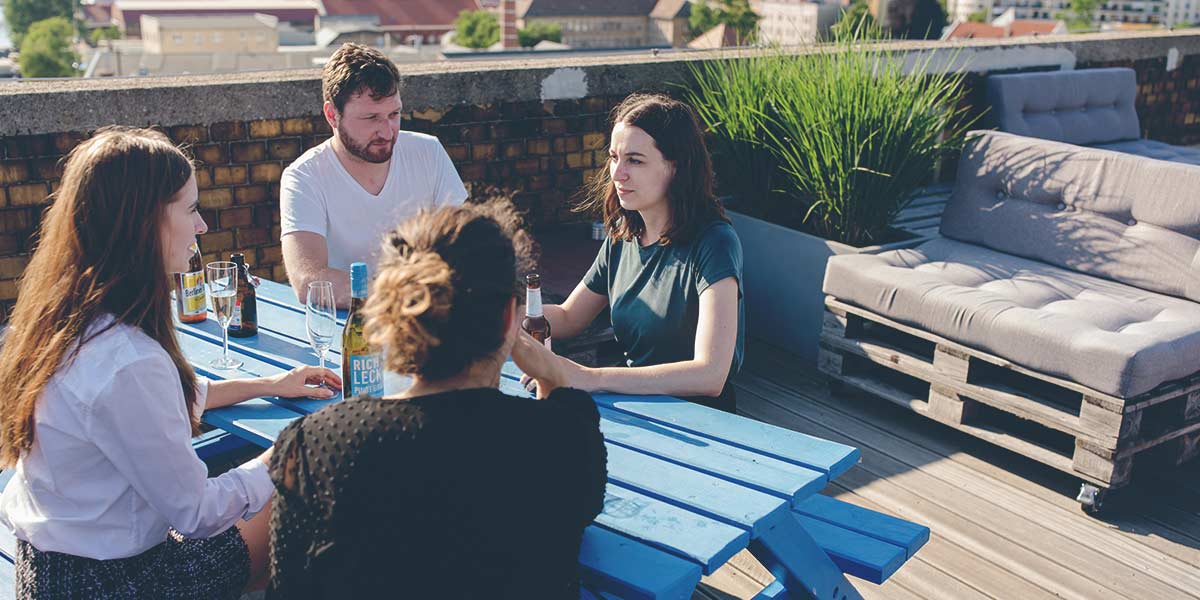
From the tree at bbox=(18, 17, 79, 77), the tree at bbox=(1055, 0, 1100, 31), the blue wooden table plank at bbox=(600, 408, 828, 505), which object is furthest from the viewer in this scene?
the tree at bbox=(1055, 0, 1100, 31)

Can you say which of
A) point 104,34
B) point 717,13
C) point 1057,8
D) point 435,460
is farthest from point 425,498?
point 1057,8

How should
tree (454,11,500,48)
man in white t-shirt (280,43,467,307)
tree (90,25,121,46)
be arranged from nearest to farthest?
man in white t-shirt (280,43,467,307) → tree (454,11,500,48) → tree (90,25,121,46)

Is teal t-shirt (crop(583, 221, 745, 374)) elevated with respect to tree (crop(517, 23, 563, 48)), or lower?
lower

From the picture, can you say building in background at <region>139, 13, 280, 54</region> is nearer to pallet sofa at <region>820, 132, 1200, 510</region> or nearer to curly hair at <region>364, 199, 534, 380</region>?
pallet sofa at <region>820, 132, 1200, 510</region>

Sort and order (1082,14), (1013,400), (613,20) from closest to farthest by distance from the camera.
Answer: (1013,400)
(1082,14)
(613,20)

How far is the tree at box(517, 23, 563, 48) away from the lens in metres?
90.1

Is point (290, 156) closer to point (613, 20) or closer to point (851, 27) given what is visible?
point (851, 27)

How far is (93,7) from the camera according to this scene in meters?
126

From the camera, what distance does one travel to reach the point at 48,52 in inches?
3162

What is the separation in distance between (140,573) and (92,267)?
517 mm

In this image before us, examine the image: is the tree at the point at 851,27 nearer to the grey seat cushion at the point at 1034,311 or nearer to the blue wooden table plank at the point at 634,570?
the grey seat cushion at the point at 1034,311

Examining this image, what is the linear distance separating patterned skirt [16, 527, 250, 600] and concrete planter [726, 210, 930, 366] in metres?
2.88

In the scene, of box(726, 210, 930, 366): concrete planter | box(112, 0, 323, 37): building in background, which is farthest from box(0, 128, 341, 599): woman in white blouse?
box(112, 0, 323, 37): building in background

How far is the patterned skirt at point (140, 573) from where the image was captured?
177 cm
